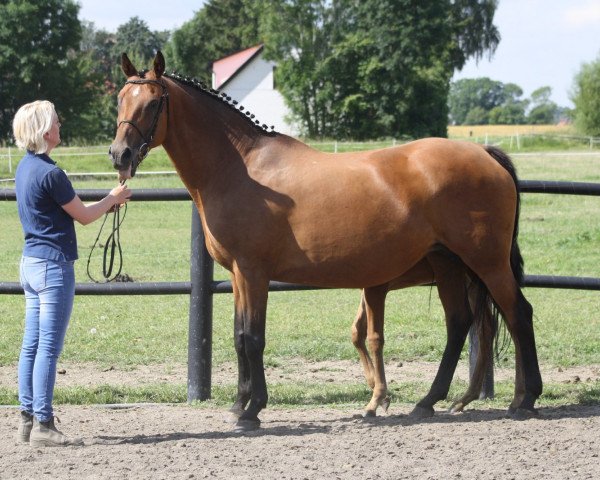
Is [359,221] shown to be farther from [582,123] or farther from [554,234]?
[582,123]

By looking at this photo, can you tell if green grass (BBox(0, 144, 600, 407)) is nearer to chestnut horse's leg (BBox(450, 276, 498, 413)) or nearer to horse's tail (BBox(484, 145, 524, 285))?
chestnut horse's leg (BBox(450, 276, 498, 413))

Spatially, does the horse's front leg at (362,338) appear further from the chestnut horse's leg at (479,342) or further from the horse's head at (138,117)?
the horse's head at (138,117)

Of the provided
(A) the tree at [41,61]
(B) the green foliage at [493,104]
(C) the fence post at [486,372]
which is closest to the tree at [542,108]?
(B) the green foliage at [493,104]

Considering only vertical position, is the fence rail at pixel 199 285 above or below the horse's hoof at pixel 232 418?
above

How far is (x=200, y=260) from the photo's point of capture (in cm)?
610

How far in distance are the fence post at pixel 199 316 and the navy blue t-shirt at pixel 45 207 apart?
129 centimetres

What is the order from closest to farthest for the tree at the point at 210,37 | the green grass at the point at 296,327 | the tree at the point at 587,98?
the green grass at the point at 296,327 < the tree at the point at 587,98 < the tree at the point at 210,37

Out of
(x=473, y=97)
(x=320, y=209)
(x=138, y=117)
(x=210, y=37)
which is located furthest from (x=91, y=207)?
(x=473, y=97)

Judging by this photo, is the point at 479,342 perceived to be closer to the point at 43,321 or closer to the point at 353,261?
the point at 353,261

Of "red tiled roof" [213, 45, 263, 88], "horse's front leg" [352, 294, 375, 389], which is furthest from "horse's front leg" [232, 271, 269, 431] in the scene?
"red tiled roof" [213, 45, 263, 88]

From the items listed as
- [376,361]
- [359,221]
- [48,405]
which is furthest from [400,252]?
[48,405]

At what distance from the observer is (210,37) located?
74750mm

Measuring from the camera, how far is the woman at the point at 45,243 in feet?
15.7

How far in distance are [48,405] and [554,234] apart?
12.4 m
